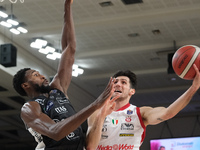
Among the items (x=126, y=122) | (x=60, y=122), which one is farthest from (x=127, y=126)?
(x=60, y=122)

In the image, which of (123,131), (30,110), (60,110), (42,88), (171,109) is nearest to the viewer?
(30,110)

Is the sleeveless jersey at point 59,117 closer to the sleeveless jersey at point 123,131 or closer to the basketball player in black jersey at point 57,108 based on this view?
the basketball player in black jersey at point 57,108

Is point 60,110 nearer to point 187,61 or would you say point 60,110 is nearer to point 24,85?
point 24,85

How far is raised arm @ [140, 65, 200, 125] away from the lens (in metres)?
3.90

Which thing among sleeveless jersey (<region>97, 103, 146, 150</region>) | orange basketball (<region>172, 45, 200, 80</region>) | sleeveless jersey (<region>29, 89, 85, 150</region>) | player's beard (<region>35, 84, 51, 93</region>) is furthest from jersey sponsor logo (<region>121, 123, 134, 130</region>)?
player's beard (<region>35, 84, 51, 93</region>)

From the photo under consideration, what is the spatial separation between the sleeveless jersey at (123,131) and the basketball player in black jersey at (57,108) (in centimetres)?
75

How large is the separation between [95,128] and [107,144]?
0.78m

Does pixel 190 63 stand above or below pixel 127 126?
above

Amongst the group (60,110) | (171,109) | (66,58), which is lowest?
(171,109)

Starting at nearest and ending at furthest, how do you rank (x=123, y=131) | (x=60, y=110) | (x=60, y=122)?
(x=60, y=122)
(x=60, y=110)
(x=123, y=131)

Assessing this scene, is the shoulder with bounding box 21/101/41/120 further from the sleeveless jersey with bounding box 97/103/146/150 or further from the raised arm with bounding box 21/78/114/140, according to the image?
the sleeveless jersey with bounding box 97/103/146/150

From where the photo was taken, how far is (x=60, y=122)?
9.87 feet

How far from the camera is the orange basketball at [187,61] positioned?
4.10m

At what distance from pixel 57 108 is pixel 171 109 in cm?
128
